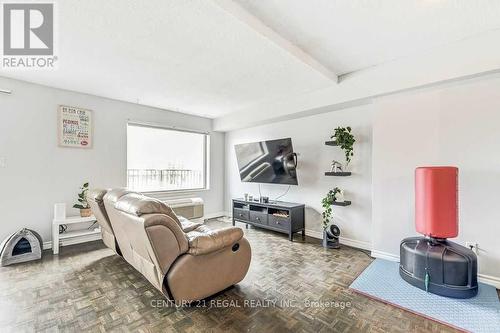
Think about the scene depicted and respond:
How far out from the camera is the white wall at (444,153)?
91.7 inches

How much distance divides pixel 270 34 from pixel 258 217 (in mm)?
3013

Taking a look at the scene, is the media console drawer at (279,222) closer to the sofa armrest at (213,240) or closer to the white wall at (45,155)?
the sofa armrest at (213,240)

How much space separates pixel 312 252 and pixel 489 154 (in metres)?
2.27

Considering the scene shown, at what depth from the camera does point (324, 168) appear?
385 centimetres

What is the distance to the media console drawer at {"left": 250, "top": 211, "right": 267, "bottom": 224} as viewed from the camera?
411 cm

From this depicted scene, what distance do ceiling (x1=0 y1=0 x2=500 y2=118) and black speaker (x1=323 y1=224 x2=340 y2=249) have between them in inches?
86.6

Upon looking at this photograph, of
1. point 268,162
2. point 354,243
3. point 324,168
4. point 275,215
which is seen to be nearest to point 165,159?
point 268,162

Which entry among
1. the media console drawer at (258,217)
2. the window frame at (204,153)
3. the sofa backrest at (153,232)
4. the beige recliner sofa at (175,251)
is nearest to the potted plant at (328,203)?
the media console drawer at (258,217)

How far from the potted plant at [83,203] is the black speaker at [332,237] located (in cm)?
359

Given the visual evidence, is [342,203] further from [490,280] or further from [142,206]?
[142,206]

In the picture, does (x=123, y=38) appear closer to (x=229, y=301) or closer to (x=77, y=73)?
(x=77, y=73)

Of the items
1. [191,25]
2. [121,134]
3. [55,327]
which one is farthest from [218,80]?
[55,327]

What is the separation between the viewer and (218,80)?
10.4ft

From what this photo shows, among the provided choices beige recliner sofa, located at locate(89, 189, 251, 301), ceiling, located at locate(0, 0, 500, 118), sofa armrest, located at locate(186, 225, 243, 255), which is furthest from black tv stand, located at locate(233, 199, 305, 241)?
ceiling, located at locate(0, 0, 500, 118)
